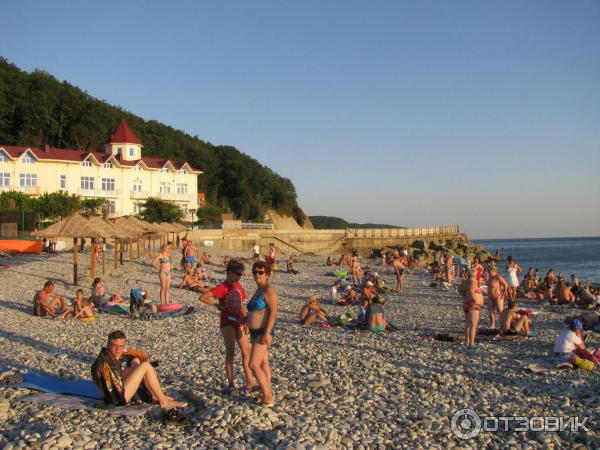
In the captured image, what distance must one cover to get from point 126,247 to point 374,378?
30.5 metres

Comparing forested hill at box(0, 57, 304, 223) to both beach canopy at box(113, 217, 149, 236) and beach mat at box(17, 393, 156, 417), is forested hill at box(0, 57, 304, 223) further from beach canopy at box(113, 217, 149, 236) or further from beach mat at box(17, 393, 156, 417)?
beach mat at box(17, 393, 156, 417)

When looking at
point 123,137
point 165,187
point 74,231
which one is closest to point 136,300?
point 74,231

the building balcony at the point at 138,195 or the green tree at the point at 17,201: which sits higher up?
the building balcony at the point at 138,195

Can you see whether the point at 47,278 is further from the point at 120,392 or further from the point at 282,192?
the point at 282,192

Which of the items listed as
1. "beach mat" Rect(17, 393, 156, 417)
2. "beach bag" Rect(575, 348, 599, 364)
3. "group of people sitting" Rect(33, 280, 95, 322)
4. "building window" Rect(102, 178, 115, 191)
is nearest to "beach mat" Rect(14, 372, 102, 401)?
"beach mat" Rect(17, 393, 156, 417)

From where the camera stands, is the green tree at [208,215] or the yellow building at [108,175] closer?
the yellow building at [108,175]

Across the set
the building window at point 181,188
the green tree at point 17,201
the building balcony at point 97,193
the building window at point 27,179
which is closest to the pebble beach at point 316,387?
the green tree at point 17,201

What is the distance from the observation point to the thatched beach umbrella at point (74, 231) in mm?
17516

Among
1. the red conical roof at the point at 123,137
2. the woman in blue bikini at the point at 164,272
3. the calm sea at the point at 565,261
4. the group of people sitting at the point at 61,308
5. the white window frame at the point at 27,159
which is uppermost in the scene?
the red conical roof at the point at 123,137

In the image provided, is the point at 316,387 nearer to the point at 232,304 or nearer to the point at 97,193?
the point at 232,304

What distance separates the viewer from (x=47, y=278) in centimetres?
1923

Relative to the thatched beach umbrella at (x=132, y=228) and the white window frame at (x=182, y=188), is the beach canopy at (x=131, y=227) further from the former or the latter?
the white window frame at (x=182, y=188)

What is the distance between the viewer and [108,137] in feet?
212

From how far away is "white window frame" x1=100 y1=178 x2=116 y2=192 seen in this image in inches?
1941
